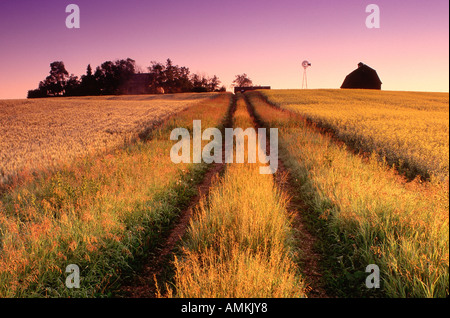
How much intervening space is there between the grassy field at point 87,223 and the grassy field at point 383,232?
3300mm

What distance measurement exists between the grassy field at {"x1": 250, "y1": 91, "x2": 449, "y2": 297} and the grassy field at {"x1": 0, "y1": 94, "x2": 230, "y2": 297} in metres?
3.30

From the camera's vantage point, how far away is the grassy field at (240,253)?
290cm

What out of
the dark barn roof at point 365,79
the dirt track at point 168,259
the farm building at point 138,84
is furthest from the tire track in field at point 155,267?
the farm building at point 138,84

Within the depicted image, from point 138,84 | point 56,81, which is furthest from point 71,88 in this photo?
point 138,84

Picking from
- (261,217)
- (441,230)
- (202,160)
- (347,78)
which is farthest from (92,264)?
(347,78)

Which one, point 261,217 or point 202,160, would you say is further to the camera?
point 202,160

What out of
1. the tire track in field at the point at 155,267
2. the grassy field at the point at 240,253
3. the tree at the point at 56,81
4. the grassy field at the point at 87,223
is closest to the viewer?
the grassy field at the point at 240,253

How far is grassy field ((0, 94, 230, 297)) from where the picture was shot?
3451 mm

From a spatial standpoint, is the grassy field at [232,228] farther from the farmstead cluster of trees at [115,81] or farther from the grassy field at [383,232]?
the farmstead cluster of trees at [115,81]

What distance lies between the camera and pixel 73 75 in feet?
235

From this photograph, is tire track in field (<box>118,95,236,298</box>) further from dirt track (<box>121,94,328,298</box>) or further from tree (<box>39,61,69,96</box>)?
tree (<box>39,61,69,96</box>)

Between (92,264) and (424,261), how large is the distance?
455cm

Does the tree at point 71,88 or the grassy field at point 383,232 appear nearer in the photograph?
the grassy field at point 383,232
